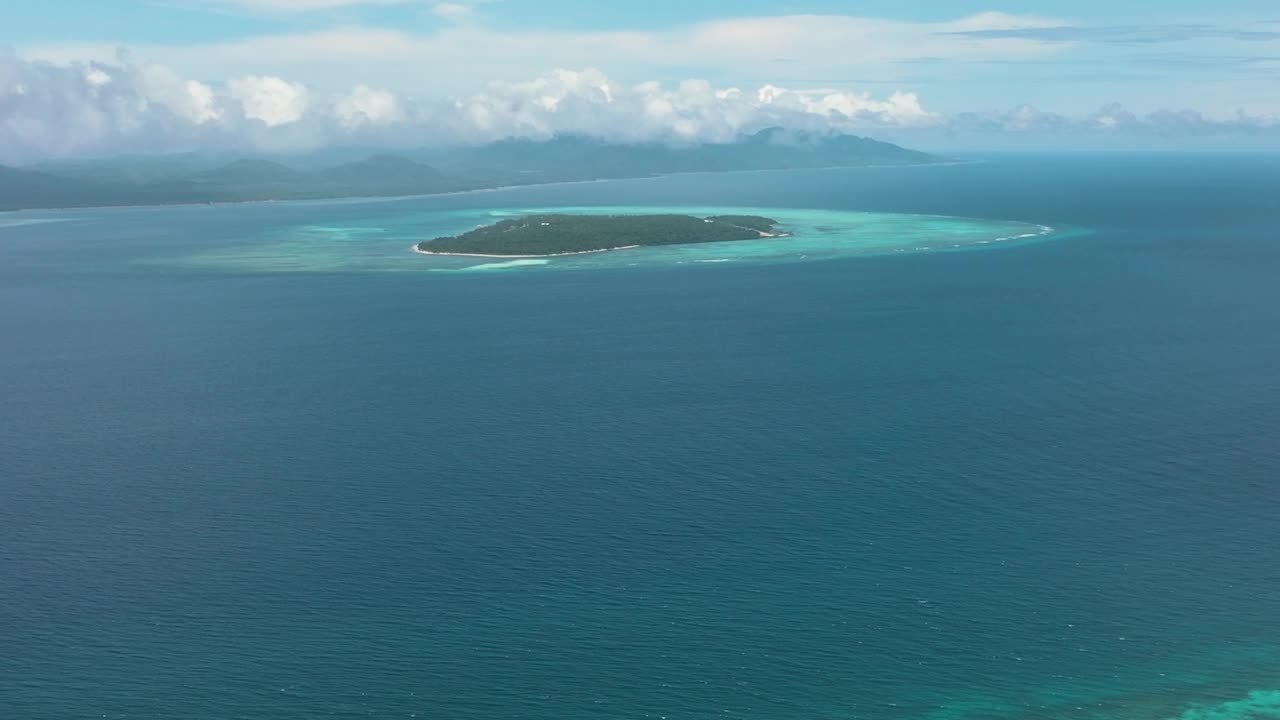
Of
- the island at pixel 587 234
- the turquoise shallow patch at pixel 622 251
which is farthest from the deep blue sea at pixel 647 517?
the island at pixel 587 234

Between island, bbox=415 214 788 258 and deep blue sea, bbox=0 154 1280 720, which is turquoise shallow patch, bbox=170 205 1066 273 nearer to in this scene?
island, bbox=415 214 788 258

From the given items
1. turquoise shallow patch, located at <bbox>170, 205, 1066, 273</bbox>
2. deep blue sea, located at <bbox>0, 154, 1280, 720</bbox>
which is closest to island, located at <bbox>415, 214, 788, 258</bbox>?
turquoise shallow patch, located at <bbox>170, 205, 1066, 273</bbox>

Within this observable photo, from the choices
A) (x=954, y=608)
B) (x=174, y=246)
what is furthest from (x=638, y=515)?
(x=174, y=246)

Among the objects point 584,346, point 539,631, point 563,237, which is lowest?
point 539,631

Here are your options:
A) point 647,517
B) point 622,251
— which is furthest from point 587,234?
point 647,517

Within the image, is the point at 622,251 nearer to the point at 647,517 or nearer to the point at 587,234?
the point at 587,234

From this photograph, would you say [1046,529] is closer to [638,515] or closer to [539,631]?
[638,515]
